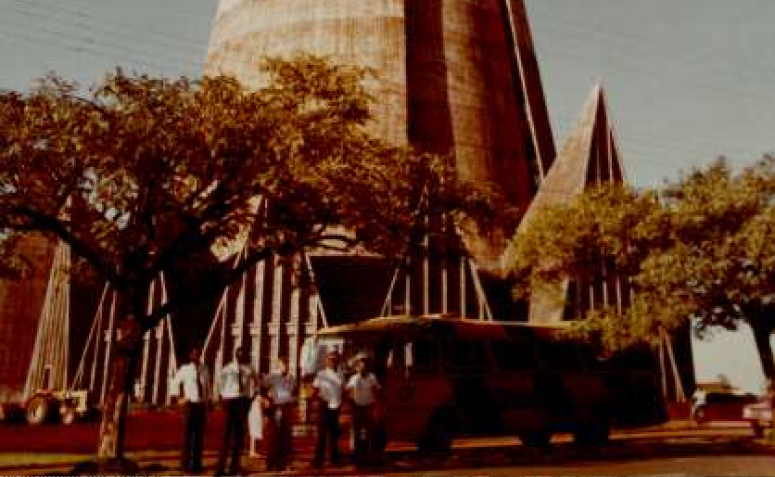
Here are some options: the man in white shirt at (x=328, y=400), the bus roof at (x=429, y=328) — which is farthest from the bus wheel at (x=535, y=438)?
the man in white shirt at (x=328, y=400)

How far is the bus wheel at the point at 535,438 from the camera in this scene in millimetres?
17844

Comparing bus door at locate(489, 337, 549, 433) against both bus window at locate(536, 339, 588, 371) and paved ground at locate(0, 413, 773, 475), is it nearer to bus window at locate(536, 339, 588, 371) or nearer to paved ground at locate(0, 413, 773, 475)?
bus window at locate(536, 339, 588, 371)

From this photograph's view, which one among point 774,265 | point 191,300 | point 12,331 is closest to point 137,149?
point 191,300

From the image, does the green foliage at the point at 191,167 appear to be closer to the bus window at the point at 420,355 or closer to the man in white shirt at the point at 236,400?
the bus window at the point at 420,355

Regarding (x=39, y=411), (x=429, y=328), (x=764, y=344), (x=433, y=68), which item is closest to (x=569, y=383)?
(x=429, y=328)

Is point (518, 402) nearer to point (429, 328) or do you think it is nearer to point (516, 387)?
point (516, 387)

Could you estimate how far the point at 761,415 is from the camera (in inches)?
856

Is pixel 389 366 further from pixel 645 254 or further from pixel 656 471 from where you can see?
pixel 645 254

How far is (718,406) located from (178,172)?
33.7m

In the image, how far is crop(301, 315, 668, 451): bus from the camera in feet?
51.7

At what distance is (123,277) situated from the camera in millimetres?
16094

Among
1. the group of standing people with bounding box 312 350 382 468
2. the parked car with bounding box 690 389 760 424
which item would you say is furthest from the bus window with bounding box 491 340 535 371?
the parked car with bounding box 690 389 760 424

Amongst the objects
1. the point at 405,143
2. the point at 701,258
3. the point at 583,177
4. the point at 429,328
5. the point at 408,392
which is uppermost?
the point at 405,143

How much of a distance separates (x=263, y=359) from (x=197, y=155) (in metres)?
21.1
